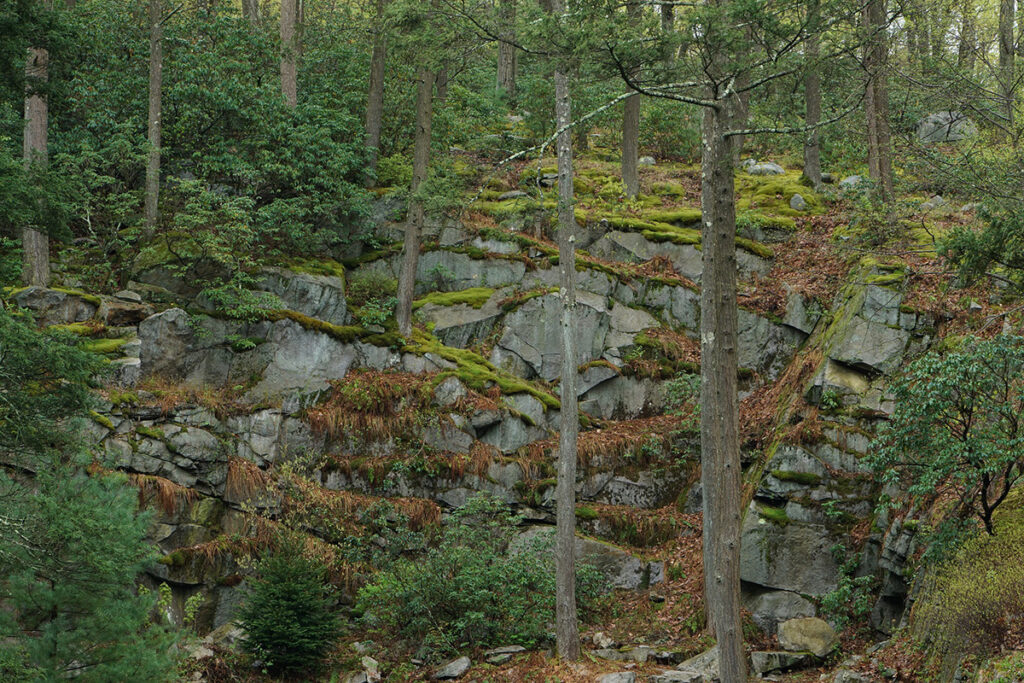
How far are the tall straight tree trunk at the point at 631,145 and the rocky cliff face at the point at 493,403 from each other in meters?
3.44

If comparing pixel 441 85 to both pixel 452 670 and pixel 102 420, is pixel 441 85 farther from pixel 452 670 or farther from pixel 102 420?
pixel 452 670

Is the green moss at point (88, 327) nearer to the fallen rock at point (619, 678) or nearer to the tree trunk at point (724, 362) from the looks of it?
the fallen rock at point (619, 678)

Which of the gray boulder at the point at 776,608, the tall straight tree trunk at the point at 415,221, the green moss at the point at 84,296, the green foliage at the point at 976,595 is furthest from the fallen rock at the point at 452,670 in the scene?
the green moss at the point at 84,296

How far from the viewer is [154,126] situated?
16.0 meters

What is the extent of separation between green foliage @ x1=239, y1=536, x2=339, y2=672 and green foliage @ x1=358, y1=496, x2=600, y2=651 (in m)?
0.87

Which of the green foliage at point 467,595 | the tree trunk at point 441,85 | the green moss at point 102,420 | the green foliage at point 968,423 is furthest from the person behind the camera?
the tree trunk at point 441,85

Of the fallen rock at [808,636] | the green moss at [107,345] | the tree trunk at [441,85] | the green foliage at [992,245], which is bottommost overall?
the fallen rock at [808,636]

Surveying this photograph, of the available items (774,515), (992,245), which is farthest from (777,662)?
(992,245)

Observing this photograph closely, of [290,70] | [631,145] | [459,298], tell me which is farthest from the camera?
[631,145]

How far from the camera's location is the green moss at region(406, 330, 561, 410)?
14875 mm

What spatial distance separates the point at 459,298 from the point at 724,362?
827 centimetres

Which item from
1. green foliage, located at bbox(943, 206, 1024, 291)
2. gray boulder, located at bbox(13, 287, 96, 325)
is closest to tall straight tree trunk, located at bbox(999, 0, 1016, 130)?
green foliage, located at bbox(943, 206, 1024, 291)

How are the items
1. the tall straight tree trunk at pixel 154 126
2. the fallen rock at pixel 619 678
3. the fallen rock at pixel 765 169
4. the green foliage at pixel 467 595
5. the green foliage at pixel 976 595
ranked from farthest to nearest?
the fallen rock at pixel 765 169, the tall straight tree trunk at pixel 154 126, the green foliage at pixel 467 595, the fallen rock at pixel 619 678, the green foliage at pixel 976 595

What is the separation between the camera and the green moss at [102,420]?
1225cm
